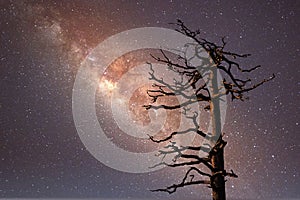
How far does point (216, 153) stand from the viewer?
6.86 meters

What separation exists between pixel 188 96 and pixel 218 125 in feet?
2.97

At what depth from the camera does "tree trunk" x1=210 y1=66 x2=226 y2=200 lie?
6.70 metres

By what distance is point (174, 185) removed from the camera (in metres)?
6.92

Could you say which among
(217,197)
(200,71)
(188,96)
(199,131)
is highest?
(200,71)

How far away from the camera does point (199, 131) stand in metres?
7.01

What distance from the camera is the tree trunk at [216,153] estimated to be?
22.0ft

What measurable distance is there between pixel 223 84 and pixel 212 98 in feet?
1.37

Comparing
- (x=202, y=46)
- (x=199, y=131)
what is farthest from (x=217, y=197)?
(x=202, y=46)

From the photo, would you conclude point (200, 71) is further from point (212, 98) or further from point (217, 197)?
point (217, 197)

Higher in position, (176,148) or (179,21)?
(179,21)

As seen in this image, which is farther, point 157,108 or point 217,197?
point 157,108

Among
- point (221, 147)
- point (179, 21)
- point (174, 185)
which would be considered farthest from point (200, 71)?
point (174, 185)

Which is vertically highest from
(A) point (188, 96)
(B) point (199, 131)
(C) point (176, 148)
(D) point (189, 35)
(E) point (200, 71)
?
(D) point (189, 35)

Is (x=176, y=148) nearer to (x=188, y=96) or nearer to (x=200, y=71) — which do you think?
(x=188, y=96)
